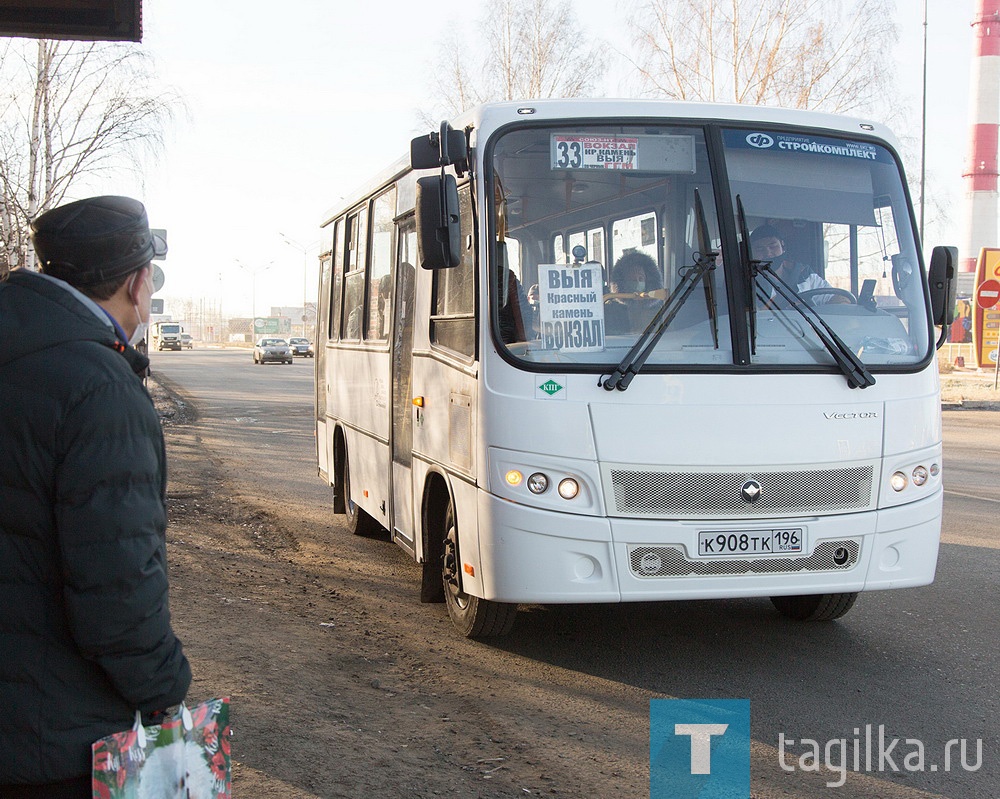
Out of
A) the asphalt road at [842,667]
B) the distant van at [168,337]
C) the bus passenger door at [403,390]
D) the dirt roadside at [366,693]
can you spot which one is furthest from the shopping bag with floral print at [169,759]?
the distant van at [168,337]

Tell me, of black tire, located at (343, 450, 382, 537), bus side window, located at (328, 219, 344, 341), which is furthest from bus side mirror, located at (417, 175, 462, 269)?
bus side window, located at (328, 219, 344, 341)

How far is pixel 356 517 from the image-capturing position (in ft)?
32.3

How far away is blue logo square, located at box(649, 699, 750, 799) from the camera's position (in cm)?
435

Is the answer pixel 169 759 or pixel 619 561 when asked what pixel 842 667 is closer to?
pixel 619 561

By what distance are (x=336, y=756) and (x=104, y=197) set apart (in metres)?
2.93

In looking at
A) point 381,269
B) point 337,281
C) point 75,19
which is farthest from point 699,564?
point 337,281

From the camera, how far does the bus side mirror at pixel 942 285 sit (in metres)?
Answer: 6.32

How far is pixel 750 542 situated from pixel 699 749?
1.17 meters

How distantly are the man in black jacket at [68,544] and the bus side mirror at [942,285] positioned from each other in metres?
5.19

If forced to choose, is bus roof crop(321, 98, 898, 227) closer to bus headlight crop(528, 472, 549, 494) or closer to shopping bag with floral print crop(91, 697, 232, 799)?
bus headlight crop(528, 472, 549, 494)

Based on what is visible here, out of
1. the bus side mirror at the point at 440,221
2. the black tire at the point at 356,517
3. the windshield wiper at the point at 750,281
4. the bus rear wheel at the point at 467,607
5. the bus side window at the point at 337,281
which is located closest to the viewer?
the bus side mirror at the point at 440,221

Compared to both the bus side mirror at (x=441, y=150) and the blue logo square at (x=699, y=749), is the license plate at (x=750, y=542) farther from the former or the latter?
the bus side mirror at (x=441, y=150)

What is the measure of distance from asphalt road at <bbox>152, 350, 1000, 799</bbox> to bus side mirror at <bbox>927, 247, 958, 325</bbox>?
71.8 inches
